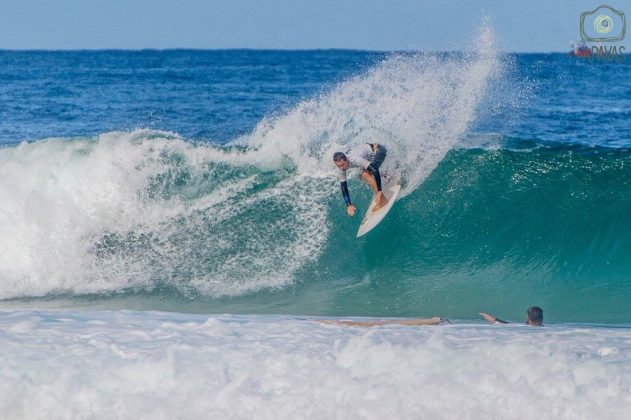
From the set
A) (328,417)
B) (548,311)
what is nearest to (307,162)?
(548,311)

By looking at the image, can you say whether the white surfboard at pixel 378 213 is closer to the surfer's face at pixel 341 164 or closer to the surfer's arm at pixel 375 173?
the surfer's arm at pixel 375 173

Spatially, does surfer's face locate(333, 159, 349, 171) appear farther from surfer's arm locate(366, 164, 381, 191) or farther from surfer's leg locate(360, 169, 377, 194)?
surfer's leg locate(360, 169, 377, 194)

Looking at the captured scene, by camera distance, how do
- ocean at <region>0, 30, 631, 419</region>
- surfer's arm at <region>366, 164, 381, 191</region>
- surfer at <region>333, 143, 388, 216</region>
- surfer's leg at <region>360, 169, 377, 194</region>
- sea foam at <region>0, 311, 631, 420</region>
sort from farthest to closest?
surfer's leg at <region>360, 169, 377, 194</region>
surfer's arm at <region>366, 164, 381, 191</region>
surfer at <region>333, 143, 388, 216</region>
ocean at <region>0, 30, 631, 419</region>
sea foam at <region>0, 311, 631, 420</region>

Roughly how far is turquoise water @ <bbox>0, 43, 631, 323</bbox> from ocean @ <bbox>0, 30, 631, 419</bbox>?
0.04 metres

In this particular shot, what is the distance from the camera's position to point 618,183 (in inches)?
570

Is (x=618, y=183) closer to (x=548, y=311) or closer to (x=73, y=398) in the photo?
(x=548, y=311)

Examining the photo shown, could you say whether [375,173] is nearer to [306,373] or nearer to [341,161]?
[341,161]

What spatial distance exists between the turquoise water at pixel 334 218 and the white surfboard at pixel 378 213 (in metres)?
0.21

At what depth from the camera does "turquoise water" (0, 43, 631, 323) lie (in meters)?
11.5

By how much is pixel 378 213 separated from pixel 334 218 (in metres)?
0.67

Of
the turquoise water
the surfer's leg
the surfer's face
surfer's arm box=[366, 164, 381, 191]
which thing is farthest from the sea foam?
the surfer's leg

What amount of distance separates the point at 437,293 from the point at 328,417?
4.89 meters

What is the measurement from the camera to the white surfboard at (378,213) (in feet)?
41.8

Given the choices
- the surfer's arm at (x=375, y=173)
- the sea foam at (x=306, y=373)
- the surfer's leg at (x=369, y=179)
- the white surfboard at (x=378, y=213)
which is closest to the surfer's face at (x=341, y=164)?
the surfer's arm at (x=375, y=173)
